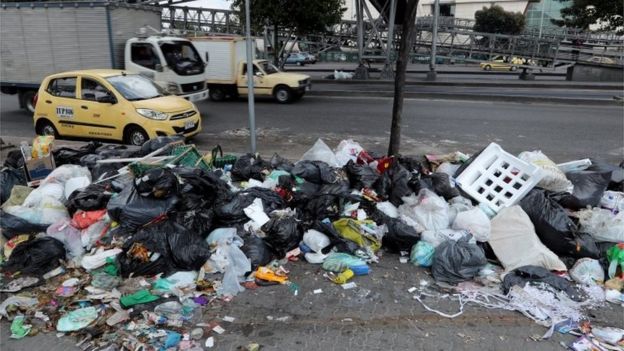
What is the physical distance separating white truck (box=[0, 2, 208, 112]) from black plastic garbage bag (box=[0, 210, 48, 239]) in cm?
779

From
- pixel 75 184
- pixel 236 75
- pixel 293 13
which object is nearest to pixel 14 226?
pixel 75 184

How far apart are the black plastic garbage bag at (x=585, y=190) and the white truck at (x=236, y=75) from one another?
10.6 m

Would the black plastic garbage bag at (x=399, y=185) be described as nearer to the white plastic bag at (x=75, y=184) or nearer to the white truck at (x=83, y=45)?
the white plastic bag at (x=75, y=184)

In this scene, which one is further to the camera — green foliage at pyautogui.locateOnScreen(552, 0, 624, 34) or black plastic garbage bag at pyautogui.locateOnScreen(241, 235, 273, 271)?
green foliage at pyautogui.locateOnScreen(552, 0, 624, 34)

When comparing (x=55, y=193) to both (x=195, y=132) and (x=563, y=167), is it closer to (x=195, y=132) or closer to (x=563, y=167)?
(x=195, y=132)

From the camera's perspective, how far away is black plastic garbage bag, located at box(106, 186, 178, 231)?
4391 millimetres

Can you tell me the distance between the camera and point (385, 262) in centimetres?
436

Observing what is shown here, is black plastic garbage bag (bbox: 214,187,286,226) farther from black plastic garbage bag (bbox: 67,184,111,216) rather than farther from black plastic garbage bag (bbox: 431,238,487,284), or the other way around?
black plastic garbage bag (bbox: 431,238,487,284)

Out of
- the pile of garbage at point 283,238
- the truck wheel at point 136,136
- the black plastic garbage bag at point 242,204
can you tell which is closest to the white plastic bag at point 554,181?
the pile of garbage at point 283,238

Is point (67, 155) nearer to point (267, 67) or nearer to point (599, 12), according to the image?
point (267, 67)

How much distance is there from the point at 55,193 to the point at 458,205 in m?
4.38

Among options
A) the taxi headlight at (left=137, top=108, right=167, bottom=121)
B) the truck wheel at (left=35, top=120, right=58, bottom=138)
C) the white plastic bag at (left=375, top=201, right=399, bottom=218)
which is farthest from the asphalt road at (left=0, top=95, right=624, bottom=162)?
the white plastic bag at (left=375, top=201, right=399, bottom=218)

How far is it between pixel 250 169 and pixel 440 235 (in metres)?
2.61

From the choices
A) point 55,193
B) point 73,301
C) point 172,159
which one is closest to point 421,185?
point 172,159
